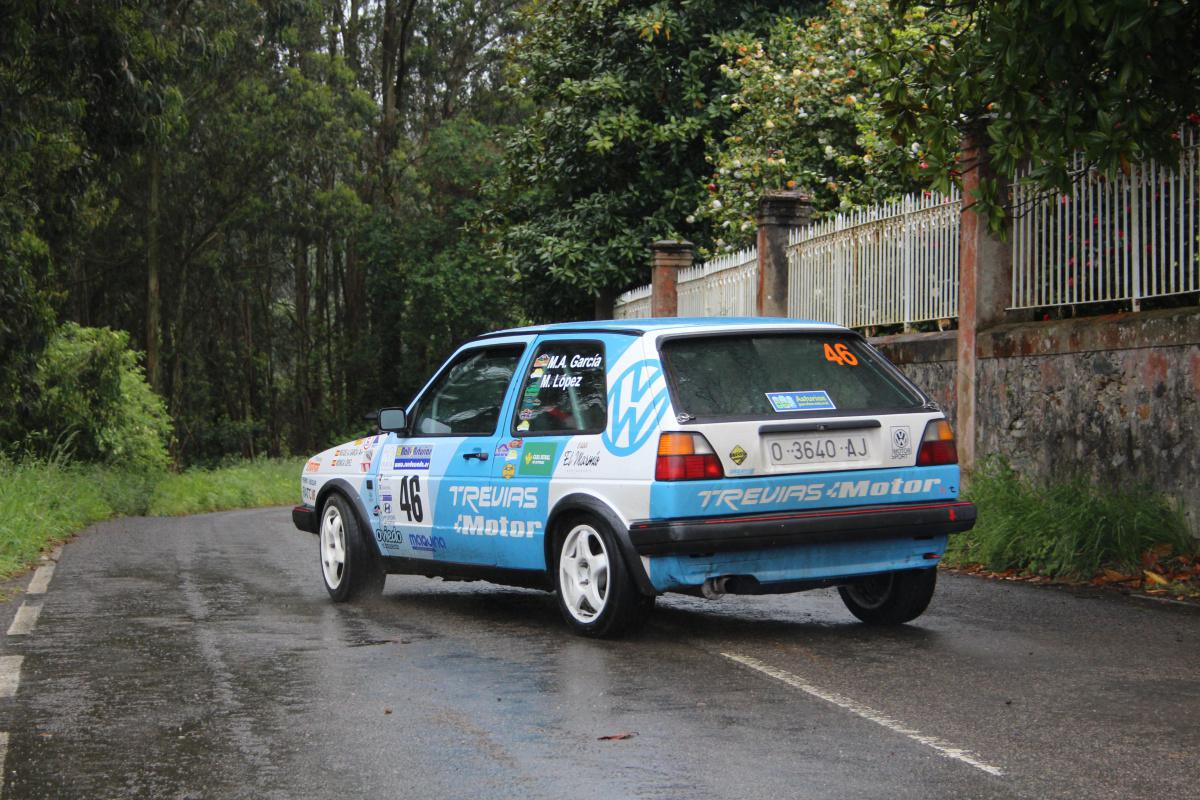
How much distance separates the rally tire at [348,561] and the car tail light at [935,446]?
145 inches

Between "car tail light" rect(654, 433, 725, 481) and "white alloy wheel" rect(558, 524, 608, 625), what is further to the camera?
"white alloy wheel" rect(558, 524, 608, 625)

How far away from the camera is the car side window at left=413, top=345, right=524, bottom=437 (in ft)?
28.6

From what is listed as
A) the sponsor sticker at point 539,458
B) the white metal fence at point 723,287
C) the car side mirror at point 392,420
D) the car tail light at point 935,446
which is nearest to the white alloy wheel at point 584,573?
the sponsor sticker at point 539,458

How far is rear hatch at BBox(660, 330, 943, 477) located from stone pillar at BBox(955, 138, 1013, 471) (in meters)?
4.82

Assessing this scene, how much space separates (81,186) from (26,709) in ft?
52.7

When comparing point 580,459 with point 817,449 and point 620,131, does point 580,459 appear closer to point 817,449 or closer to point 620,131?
point 817,449

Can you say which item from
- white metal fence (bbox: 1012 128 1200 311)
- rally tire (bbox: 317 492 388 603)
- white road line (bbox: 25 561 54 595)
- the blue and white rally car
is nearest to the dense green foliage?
white metal fence (bbox: 1012 128 1200 311)

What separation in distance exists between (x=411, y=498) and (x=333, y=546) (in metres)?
1.07

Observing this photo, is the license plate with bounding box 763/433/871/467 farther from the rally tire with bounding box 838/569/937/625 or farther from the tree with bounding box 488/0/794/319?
the tree with bounding box 488/0/794/319

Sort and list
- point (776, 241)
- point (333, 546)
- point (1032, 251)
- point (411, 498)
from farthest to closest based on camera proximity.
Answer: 1. point (776, 241)
2. point (1032, 251)
3. point (333, 546)
4. point (411, 498)

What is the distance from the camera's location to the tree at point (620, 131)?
23.8 m

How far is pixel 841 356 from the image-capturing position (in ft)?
25.9

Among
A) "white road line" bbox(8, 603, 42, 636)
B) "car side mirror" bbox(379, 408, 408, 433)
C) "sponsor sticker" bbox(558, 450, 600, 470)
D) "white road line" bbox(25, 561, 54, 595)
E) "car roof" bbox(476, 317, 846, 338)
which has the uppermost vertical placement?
"car roof" bbox(476, 317, 846, 338)

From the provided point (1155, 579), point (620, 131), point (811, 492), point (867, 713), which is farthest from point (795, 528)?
point (620, 131)
